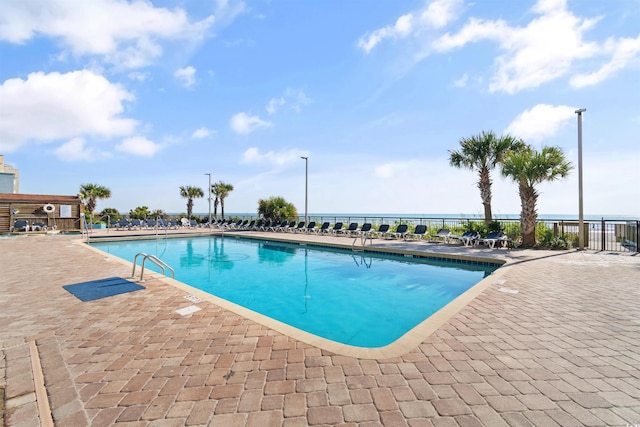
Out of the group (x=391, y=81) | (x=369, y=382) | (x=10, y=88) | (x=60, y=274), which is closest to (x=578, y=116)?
(x=391, y=81)

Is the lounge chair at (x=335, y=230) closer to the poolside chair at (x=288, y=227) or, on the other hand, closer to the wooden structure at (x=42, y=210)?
the poolside chair at (x=288, y=227)

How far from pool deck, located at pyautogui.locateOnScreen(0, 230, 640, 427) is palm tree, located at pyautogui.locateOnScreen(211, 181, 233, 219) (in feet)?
75.4

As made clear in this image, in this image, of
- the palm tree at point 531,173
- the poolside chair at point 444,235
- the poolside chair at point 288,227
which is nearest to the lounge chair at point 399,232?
the poolside chair at point 444,235

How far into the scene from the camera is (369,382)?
80.7 inches

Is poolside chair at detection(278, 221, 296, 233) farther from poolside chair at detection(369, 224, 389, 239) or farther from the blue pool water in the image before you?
the blue pool water

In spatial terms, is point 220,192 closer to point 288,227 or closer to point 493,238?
point 288,227

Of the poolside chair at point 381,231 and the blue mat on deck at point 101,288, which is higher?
the poolside chair at point 381,231

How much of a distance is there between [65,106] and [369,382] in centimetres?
1169

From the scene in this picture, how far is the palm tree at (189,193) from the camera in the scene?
90.1 feet

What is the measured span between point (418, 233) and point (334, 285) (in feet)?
Result: 24.0

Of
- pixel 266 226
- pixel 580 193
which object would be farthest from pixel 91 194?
pixel 580 193

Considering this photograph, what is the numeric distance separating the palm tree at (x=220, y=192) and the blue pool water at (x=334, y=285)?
15149 millimetres

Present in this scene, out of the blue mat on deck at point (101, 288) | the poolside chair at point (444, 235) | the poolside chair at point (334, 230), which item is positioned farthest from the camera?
the poolside chair at point (334, 230)

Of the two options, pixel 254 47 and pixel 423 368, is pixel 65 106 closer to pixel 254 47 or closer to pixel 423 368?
pixel 254 47
